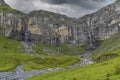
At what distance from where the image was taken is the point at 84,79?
243 feet

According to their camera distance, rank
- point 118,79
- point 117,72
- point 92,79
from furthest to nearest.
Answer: point 92,79
point 117,72
point 118,79

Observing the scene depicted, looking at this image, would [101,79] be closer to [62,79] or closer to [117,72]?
[117,72]

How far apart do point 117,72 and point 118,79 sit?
8666 millimetres

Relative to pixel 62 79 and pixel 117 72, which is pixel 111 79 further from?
pixel 62 79

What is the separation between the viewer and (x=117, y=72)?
6531cm

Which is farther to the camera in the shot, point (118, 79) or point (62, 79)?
point (62, 79)

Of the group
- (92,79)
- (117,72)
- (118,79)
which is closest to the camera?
(118,79)

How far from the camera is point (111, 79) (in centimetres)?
5919

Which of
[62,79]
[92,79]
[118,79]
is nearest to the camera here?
[118,79]

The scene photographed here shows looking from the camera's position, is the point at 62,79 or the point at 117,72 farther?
the point at 62,79

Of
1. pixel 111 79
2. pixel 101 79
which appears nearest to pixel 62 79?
pixel 101 79

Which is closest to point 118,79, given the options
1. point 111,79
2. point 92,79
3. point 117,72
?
point 111,79

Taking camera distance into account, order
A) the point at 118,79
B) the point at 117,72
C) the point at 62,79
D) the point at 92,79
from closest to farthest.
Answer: the point at 118,79 < the point at 117,72 < the point at 92,79 < the point at 62,79

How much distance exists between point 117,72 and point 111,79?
662cm
